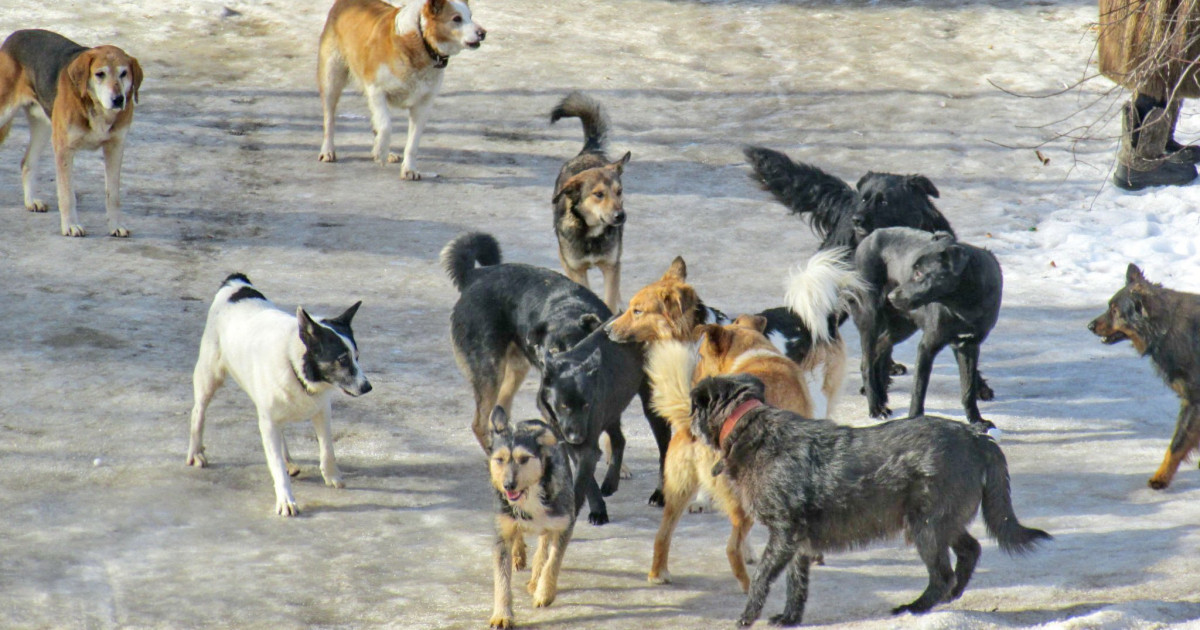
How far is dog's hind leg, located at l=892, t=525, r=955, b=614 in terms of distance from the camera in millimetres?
4867

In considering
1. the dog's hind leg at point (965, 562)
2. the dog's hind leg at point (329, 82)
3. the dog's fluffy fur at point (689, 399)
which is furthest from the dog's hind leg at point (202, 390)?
the dog's hind leg at point (329, 82)

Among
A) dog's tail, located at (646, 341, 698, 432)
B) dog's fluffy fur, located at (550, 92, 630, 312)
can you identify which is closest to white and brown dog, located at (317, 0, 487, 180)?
dog's fluffy fur, located at (550, 92, 630, 312)

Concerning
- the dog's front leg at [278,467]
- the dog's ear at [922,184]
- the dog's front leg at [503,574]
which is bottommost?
the dog's front leg at [278,467]

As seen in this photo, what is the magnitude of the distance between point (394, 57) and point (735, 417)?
7783 millimetres

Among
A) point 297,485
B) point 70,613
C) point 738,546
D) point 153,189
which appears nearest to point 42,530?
point 70,613

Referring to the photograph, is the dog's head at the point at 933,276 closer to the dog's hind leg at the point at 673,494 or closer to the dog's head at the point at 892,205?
the dog's head at the point at 892,205

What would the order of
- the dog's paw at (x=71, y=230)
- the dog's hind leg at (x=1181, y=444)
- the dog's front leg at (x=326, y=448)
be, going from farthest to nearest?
1. the dog's paw at (x=71, y=230)
2. the dog's front leg at (x=326, y=448)
3. the dog's hind leg at (x=1181, y=444)

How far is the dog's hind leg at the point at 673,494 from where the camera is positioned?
18.3ft

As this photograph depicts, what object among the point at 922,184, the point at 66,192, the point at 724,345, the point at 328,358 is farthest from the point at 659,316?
the point at 66,192

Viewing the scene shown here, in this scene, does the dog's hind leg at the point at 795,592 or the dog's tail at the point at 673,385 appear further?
the dog's tail at the point at 673,385

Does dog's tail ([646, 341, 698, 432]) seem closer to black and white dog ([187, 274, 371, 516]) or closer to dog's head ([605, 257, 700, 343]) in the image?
dog's head ([605, 257, 700, 343])

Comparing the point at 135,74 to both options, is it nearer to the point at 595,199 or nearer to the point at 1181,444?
the point at 595,199

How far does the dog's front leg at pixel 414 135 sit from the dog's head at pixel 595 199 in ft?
11.9

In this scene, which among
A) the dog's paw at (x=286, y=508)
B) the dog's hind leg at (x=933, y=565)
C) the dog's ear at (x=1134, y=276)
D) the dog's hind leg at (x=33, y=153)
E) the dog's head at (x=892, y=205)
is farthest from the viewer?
the dog's hind leg at (x=33, y=153)
